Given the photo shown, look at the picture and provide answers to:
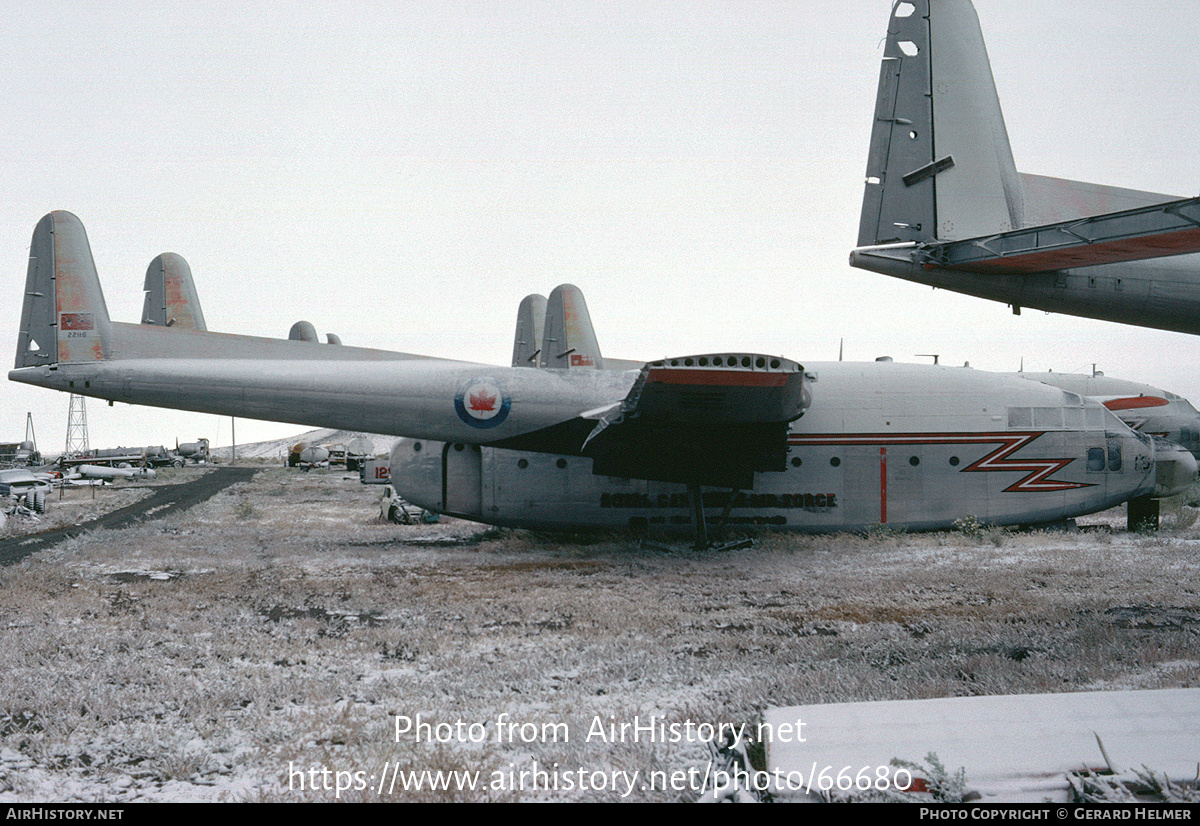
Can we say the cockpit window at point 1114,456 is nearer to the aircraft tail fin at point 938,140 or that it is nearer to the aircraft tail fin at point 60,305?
the aircraft tail fin at point 938,140

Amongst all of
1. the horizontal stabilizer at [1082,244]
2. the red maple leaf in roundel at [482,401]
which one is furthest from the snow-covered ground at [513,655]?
the horizontal stabilizer at [1082,244]

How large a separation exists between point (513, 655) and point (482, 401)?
8563 millimetres

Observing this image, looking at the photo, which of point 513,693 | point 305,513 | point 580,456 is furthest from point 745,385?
point 305,513

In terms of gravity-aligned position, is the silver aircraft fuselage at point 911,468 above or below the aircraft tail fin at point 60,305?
below

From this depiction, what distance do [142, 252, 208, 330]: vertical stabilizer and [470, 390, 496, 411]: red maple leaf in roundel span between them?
973cm

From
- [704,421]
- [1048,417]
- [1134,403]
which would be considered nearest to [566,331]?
[704,421]

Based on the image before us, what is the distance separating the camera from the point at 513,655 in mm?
7883

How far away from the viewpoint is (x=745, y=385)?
13.1 metres

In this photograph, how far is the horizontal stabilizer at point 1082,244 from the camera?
7238 millimetres

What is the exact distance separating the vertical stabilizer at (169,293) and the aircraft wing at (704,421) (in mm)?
12357

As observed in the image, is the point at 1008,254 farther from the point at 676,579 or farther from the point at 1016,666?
the point at 676,579

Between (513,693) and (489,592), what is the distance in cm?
487

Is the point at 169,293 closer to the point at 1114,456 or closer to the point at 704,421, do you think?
the point at 704,421

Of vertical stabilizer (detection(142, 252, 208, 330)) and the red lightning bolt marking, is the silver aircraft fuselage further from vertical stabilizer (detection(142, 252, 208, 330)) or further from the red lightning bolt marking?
vertical stabilizer (detection(142, 252, 208, 330))
